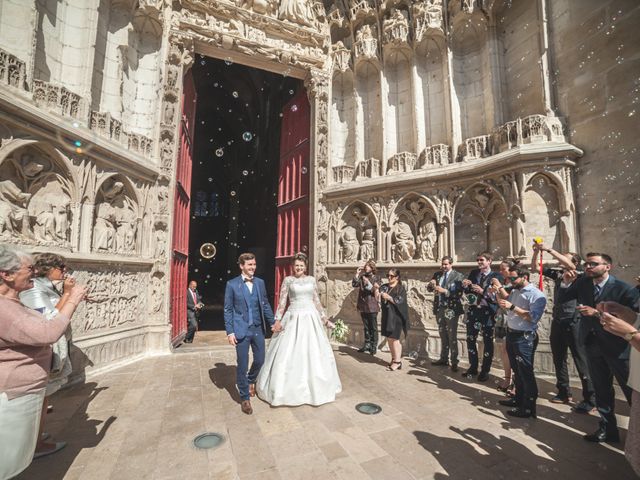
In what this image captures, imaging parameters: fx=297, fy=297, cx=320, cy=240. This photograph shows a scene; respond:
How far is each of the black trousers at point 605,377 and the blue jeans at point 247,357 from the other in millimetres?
3933

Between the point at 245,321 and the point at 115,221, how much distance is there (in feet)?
13.3

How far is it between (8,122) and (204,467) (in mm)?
5286

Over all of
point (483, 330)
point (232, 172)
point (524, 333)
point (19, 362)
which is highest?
point (232, 172)

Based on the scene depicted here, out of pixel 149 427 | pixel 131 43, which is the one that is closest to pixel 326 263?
pixel 149 427

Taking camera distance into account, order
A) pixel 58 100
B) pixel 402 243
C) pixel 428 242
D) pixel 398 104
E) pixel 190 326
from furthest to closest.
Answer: pixel 398 104 → pixel 190 326 → pixel 402 243 → pixel 428 242 → pixel 58 100

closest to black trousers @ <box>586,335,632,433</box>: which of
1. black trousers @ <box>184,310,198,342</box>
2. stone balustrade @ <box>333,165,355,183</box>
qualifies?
stone balustrade @ <box>333,165,355,183</box>

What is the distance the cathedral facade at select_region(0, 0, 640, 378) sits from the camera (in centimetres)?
501

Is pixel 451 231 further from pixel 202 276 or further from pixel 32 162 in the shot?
pixel 202 276

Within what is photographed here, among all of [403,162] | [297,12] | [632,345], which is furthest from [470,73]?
[632,345]

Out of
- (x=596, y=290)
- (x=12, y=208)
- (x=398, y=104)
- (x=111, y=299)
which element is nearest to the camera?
(x=596, y=290)

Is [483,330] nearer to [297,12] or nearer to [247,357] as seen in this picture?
[247,357]

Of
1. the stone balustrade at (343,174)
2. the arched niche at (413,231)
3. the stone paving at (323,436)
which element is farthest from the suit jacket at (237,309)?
the stone balustrade at (343,174)

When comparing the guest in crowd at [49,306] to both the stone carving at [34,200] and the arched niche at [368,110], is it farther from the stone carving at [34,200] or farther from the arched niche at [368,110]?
the arched niche at [368,110]

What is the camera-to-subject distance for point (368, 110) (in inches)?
349
